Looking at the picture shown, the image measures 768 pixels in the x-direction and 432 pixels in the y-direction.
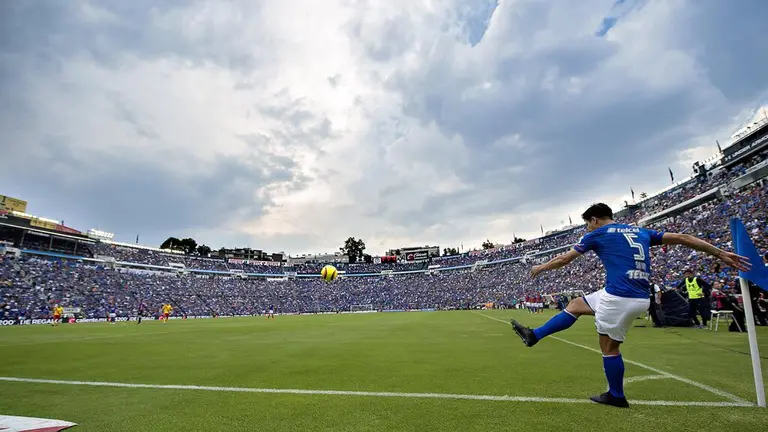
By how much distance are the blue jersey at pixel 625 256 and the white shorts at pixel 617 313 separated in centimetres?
6

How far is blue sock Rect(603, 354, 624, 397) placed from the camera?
369cm

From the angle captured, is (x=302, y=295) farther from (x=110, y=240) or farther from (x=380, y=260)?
(x=110, y=240)

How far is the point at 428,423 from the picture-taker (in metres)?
3.25

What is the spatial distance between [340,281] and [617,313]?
81.5m

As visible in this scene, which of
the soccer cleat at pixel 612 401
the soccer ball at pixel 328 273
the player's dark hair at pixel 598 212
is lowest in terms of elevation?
the soccer cleat at pixel 612 401

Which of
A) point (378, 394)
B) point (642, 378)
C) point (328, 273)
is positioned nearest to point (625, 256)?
point (642, 378)

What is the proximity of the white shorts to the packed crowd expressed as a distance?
2078 cm

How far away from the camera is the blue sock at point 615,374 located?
3689 mm

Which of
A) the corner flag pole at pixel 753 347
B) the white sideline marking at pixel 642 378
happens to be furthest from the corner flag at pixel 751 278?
the white sideline marking at pixel 642 378

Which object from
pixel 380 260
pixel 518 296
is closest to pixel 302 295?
pixel 380 260

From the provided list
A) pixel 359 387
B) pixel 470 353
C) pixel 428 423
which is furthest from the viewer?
pixel 470 353

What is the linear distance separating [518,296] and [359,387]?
186ft

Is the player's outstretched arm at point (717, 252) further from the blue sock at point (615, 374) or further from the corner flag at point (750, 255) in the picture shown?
the blue sock at point (615, 374)

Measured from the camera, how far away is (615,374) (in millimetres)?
3748
